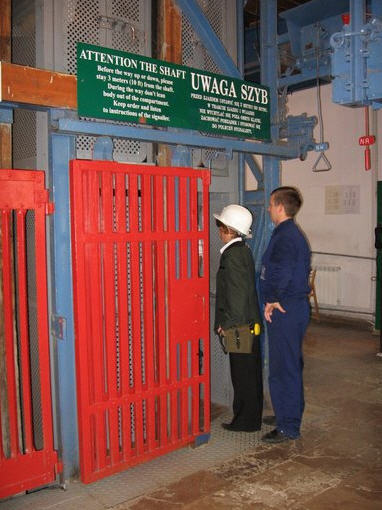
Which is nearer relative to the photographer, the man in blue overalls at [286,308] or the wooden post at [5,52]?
the wooden post at [5,52]

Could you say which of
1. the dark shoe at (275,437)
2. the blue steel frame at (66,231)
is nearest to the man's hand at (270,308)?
the dark shoe at (275,437)

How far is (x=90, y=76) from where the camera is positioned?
2.97 metres

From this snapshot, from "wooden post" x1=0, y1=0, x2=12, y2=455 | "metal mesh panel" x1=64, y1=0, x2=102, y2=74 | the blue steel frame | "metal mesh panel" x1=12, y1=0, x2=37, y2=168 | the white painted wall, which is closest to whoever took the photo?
the blue steel frame

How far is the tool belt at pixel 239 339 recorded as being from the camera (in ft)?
12.0

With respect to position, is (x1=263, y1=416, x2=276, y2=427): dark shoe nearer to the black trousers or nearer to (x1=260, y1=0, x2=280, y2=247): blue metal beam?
the black trousers

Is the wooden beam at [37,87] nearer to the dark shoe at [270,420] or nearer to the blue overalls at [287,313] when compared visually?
the blue overalls at [287,313]

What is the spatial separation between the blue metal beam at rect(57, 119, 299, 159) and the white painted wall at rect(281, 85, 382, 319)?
4.33 meters

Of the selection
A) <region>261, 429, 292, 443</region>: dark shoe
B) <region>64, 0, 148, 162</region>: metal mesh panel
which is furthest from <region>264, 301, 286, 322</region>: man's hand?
<region>64, 0, 148, 162</region>: metal mesh panel

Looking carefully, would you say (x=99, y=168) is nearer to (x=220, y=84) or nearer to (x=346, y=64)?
(x=220, y=84)

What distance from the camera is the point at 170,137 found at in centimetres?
331

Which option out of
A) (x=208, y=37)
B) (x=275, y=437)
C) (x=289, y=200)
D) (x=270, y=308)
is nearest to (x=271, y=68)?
(x=208, y=37)

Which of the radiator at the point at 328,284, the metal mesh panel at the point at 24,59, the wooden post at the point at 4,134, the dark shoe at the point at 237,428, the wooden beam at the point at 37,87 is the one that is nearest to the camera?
the wooden beam at the point at 37,87

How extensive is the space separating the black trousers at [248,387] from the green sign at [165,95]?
172cm

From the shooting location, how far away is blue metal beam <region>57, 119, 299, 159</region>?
9.47 feet
